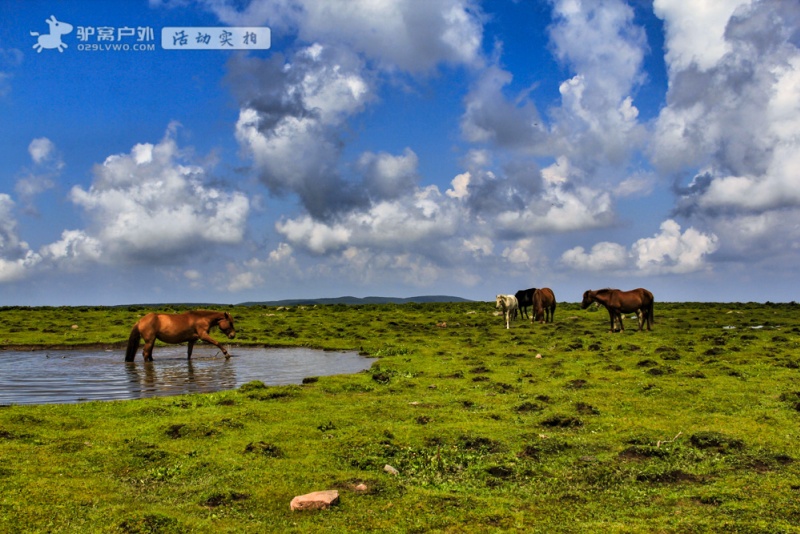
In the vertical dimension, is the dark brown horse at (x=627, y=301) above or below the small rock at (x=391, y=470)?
above

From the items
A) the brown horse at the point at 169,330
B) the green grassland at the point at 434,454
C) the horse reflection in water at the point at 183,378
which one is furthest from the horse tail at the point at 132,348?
the green grassland at the point at 434,454

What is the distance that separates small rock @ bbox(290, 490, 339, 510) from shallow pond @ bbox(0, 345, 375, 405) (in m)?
10.7

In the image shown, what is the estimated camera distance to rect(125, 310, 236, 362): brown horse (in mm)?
25523

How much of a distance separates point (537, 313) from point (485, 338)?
43.5 feet

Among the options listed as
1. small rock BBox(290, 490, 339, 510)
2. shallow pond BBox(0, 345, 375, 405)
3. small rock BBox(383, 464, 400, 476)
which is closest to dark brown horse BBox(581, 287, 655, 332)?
shallow pond BBox(0, 345, 375, 405)

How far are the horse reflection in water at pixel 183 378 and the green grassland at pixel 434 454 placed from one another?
8.26ft

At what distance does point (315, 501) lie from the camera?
7977 millimetres

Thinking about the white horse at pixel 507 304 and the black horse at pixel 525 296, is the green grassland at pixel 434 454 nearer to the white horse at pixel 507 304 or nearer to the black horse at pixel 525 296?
the white horse at pixel 507 304

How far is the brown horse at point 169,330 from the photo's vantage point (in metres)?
25.5

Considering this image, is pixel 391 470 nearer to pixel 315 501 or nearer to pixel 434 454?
pixel 434 454

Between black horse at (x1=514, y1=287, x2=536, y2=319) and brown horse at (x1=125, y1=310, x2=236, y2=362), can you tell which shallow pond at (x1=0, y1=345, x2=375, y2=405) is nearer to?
brown horse at (x1=125, y1=310, x2=236, y2=362)

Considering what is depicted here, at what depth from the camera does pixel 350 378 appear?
64.4ft

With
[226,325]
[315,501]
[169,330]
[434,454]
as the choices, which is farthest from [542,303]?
[315,501]

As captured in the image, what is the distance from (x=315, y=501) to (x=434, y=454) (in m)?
3.31
